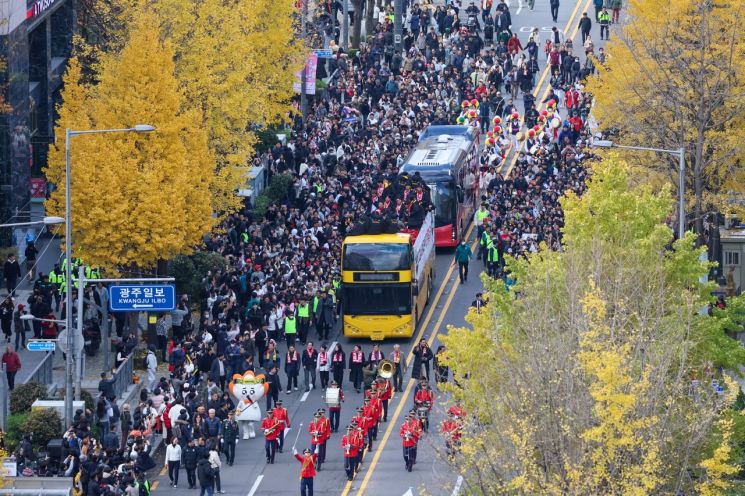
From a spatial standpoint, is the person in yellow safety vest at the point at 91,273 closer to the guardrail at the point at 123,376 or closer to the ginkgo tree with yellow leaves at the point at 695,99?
the guardrail at the point at 123,376

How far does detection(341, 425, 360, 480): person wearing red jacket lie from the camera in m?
47.1

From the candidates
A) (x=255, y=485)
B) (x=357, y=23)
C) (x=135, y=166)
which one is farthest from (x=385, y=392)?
(x=357, y=23)

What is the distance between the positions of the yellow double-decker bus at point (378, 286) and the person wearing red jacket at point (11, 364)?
982 centimetres

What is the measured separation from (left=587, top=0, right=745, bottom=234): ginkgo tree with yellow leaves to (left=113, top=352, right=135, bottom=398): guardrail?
1648 centimetres

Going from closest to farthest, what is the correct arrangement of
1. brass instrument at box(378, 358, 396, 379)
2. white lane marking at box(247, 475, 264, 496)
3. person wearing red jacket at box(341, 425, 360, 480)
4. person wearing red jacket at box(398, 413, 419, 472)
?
white lane marking at box(247, 475, 264, 496) → person wearing red jacket at box(341, 425, 360, 480) → person wearing red jacket at box(398, 413, 419, 472) → brass instrument at box(378, 358, 396, 379)

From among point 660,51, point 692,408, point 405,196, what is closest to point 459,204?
point 405,196

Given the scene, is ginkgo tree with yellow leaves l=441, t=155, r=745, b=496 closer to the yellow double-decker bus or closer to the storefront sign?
the yellow double-decker bus

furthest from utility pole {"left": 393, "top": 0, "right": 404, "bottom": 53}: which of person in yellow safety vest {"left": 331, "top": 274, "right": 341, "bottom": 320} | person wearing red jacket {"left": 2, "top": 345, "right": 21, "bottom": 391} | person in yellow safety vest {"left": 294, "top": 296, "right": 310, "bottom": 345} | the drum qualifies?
the drum

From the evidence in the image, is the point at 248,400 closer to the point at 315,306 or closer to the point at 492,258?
the point at 315,306

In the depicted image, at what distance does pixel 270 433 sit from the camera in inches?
1916

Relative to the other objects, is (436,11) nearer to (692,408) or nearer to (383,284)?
(383,284)

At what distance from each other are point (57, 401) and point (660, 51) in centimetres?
2207

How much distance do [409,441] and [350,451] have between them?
145 centimetres

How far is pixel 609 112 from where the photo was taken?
64.8m
